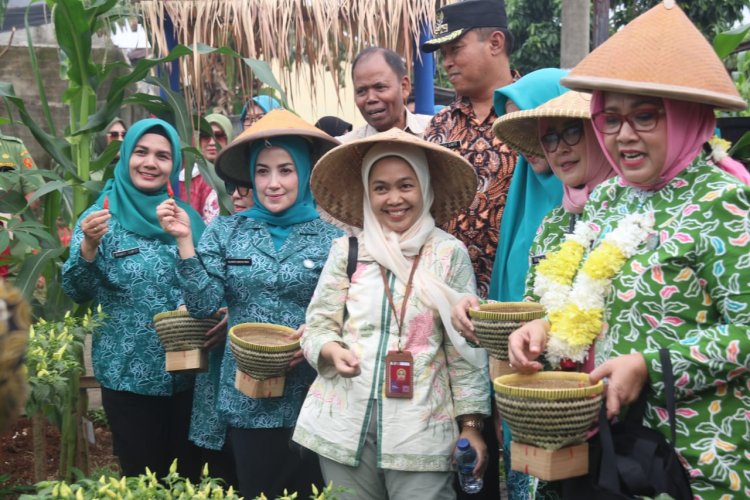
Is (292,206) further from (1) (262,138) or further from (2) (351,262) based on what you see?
(2) (351,262)

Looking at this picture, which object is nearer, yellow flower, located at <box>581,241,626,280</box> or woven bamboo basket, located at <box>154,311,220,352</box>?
yellow flower, located at <box>581,241,626,280</box>

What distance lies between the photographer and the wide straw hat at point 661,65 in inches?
92.7

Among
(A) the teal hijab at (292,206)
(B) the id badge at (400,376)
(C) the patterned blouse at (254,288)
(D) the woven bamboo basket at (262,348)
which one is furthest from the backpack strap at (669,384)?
(A) the teal hijab at (292,206)

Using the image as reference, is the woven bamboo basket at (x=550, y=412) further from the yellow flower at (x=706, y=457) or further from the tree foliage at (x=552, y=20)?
the tree foliage at (x=552, y=20)

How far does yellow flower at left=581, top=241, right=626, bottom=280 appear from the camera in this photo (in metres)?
2.53

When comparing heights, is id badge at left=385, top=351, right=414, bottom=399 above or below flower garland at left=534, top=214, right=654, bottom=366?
below

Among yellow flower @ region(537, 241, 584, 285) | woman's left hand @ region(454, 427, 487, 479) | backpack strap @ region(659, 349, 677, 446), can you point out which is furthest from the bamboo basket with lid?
backpack strap @ region(659, 349, 677, 446)

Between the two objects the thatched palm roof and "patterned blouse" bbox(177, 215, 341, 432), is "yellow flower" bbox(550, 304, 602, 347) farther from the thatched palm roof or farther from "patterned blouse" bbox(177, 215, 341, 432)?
the thatched palm roof

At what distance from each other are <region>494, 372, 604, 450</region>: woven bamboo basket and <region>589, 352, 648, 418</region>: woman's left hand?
0.03 meters

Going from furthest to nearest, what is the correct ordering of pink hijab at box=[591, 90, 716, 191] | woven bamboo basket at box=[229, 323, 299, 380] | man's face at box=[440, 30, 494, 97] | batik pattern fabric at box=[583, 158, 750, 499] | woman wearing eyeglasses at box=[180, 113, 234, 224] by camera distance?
1. woman wearing eyeglasses at box=[180, 113, 234, 224]
2. man's face at box=[440, 30, 494, 97]
3. woven bamboo basket at box=[229, 323, 299, 380]
4. pink hijab at box=[591, 90, 716, 191]
5. batik pattern fabric at box=[583, 158, 750, 499]

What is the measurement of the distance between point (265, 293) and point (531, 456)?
165 cm

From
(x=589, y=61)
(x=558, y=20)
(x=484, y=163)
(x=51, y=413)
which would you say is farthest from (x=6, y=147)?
(x=558, y=20)

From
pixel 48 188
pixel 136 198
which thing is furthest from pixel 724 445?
pixel 48 188

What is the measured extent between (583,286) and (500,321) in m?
0.35
